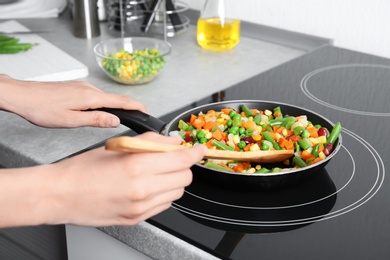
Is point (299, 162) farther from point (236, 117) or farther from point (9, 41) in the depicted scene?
point (9, 41)

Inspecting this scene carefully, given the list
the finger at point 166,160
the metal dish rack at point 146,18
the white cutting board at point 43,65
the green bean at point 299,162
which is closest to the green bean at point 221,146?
the green bean at point 299,162

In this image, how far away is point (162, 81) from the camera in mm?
1363

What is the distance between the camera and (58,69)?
53.5 inches

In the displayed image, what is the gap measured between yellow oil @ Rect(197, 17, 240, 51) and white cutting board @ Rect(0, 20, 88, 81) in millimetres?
341

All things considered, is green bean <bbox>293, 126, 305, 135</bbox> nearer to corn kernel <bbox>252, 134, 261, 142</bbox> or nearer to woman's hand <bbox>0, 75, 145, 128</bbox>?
corn kernel <bbox>252, 134, 261, 142</bbox>

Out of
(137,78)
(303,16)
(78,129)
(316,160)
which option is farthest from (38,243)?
(303,16)

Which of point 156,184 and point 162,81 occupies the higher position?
point 156,184

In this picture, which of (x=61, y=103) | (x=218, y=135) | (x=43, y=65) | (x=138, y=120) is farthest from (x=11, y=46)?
(x=218, y=135)

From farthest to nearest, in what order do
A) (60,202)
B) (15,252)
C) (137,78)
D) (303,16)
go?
(303,16) → (137,78) → (15,252) → (60,202)

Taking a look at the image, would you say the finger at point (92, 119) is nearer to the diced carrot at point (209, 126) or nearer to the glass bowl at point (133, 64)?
the diced carrot at point (209, 126)

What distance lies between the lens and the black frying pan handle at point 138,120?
0.98 meters

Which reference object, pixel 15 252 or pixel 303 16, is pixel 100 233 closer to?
pixel 15 252

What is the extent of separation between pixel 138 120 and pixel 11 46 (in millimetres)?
650

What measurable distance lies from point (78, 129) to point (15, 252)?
31cm
